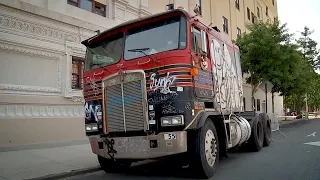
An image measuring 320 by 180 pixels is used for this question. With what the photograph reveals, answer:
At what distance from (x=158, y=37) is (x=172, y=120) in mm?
1735

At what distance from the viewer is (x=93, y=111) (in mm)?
6828

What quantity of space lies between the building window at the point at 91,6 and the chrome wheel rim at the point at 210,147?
995 cm

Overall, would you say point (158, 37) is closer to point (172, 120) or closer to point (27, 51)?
point (172, 120)

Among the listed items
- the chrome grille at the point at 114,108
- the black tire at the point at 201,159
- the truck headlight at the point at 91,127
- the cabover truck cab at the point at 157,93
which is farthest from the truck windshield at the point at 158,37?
the black tire at the point at 201,159

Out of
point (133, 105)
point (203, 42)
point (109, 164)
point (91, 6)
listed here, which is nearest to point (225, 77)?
point (203, 42)

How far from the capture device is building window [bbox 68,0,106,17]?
45.7 ft

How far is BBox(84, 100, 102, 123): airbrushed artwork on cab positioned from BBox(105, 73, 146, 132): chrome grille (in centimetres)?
23

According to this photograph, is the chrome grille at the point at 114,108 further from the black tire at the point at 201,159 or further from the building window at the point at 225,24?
the building window at the point at 225,24

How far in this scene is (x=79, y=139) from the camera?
1297 cm

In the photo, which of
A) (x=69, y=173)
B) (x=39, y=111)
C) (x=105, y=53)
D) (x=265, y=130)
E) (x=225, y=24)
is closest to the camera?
(x=105, y=53)

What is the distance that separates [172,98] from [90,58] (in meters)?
2.67

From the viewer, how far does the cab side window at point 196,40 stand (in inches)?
245

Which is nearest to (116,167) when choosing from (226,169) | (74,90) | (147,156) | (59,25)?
(147,156)

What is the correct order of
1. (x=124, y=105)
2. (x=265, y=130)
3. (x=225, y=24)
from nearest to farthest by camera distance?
(x=124, y=105), (x=265, y=130), (x=225, y=24)
